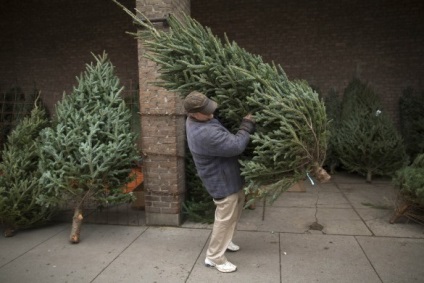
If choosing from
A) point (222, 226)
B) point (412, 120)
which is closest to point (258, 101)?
point (222, 226)

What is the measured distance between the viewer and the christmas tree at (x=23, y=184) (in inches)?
181

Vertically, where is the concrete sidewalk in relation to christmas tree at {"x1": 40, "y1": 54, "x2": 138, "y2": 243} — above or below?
below

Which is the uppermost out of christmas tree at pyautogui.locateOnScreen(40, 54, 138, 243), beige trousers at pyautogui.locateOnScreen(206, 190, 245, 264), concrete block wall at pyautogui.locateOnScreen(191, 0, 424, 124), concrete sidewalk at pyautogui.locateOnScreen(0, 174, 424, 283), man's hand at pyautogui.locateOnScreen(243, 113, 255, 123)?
concrete block wall at pyautogui.locateOnScreen(191, 0, 424, 124)

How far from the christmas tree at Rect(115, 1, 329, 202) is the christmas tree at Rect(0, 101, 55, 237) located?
245cm

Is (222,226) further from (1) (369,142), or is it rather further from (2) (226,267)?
(1) (369,142)

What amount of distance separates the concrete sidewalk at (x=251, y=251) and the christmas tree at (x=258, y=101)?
1.00 meters

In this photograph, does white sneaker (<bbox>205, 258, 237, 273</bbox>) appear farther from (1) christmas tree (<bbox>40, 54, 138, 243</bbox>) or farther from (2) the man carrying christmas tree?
(1) christmas tree (<bbox>40, 54, 138, 243</bbox>)

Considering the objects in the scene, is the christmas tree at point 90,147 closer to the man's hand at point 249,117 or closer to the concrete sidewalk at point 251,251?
the concrete sidewalk at point 251,251

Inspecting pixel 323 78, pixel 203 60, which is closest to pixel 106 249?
pixel 203 60

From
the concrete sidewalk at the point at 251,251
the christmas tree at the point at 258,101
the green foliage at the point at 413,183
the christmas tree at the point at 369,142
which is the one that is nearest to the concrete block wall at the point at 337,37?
the christmas tree at the point at 369,142

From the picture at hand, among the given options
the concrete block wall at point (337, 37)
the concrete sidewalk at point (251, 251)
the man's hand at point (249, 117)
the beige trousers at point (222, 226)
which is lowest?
the concrete sidewalk at point (251, 251)

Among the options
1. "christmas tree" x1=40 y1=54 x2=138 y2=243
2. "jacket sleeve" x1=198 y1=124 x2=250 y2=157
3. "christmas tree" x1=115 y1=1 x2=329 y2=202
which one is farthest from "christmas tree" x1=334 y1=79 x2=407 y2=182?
"christmas tree" x1=40 y1=54 x2=138 y2=243

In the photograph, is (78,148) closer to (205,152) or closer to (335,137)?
(205,152)

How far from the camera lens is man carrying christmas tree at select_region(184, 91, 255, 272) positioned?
3.40 meters
